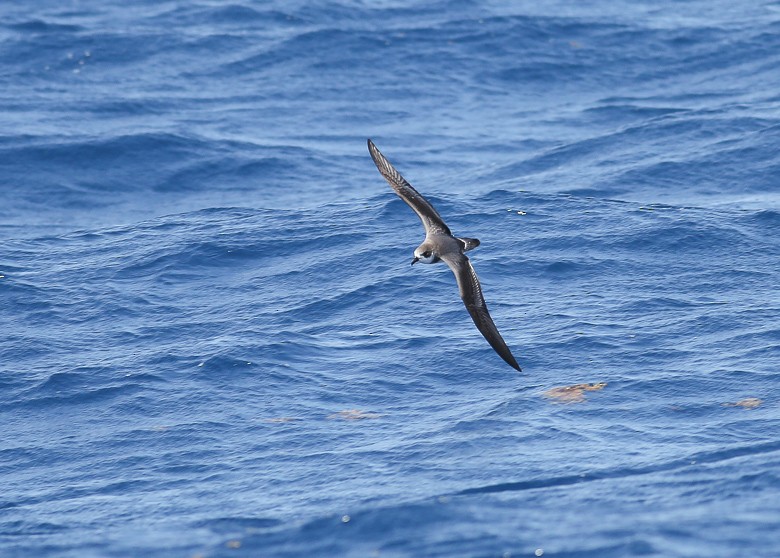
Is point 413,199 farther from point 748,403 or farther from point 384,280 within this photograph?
point 748,403

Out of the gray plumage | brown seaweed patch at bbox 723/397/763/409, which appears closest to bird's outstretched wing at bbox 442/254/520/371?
the gray plumage

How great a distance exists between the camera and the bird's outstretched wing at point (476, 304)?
15.3 meters

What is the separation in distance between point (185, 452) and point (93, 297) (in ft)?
20.4

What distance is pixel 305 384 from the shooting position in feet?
60.3

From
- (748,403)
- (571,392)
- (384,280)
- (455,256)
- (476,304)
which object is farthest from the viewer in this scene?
(384,280)

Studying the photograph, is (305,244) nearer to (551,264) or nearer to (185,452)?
(551,264)

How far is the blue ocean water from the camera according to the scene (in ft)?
49.6

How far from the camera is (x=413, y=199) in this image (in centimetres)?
1761

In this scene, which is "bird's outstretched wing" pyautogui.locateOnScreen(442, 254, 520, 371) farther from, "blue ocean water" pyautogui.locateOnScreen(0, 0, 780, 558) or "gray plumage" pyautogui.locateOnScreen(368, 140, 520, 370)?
"blue ocean water" pyautogui.locateOnScreen(0, 0, 780, 558)

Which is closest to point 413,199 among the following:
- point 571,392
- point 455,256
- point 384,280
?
point 455,256

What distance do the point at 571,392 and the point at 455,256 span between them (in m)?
2.78

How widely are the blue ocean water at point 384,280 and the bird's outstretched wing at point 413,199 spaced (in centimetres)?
250

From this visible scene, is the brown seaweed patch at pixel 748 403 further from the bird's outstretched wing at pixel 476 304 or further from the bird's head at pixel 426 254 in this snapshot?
the bird's head at pixel 426 254

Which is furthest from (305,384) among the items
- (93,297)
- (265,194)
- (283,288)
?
(265,194)
